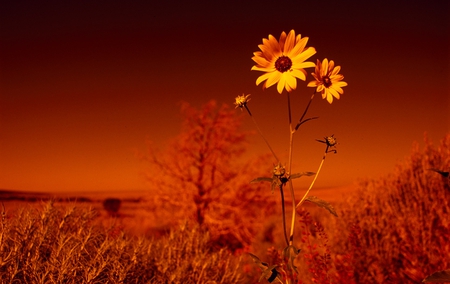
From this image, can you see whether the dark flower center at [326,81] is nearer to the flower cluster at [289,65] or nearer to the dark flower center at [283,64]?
the flower cluster at [289,65]

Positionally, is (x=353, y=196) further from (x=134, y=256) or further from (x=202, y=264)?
(x=134, y=256)

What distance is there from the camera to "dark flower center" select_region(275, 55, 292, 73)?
1.92 metres

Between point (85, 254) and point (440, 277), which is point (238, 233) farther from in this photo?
point (440, 277)

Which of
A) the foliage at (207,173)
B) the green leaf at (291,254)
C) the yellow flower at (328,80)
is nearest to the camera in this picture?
the green leaf at (291,254)

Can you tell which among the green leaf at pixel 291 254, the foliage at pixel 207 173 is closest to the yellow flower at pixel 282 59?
the green leaf at pixel 291 254

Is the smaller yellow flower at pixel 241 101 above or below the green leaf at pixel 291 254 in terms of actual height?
Result: above

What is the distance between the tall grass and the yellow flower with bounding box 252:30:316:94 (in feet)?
5.24

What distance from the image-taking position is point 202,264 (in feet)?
12.0

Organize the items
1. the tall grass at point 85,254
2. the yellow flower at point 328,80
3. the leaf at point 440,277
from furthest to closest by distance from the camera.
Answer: the tall grass at point 85,254
the yellow flower at point 328,80
the leaf at point 440,277

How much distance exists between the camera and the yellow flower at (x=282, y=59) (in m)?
1.87

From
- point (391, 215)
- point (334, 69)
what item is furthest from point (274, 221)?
point (334, 69)

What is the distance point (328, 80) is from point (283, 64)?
276 millimetres

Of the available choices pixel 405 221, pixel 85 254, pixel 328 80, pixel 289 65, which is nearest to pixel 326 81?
pixel 328 80

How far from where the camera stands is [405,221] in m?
5.75
